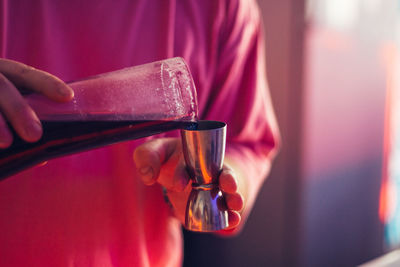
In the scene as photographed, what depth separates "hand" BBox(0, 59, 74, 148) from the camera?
1.04 feet

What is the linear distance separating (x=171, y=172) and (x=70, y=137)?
0.42ft

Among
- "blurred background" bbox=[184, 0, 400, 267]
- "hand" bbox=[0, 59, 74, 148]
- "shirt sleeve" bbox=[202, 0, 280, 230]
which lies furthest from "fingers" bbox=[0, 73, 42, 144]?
"blurred background" bbox=[184, 0, 400, 267]

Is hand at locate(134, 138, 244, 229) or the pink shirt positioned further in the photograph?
the pink shirt

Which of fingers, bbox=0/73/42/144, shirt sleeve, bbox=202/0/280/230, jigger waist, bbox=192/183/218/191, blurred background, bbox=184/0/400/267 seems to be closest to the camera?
fingers, bbox=0/73/42/144

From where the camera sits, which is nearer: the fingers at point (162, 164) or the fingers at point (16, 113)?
the fingers at point (16, 113)

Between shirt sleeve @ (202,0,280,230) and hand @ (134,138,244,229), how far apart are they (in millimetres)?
223

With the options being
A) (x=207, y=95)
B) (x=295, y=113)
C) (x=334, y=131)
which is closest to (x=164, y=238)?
(x=207, y=95)

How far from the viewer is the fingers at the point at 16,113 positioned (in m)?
0.32

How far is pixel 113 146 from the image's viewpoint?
61 cm

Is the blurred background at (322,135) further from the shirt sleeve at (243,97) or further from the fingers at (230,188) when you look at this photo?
the fingers at (230,188)

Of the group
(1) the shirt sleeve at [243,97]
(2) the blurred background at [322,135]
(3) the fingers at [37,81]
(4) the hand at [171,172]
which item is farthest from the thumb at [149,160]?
(2) the blurred background at [322,135]

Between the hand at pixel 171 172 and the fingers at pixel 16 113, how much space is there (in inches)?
5.5

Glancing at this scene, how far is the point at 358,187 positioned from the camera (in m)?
1.75

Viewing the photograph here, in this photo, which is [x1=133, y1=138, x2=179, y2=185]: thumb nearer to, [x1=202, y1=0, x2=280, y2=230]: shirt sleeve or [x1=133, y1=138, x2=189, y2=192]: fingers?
[x1=133, y1=138, x2=189, y2=192]: fingers
